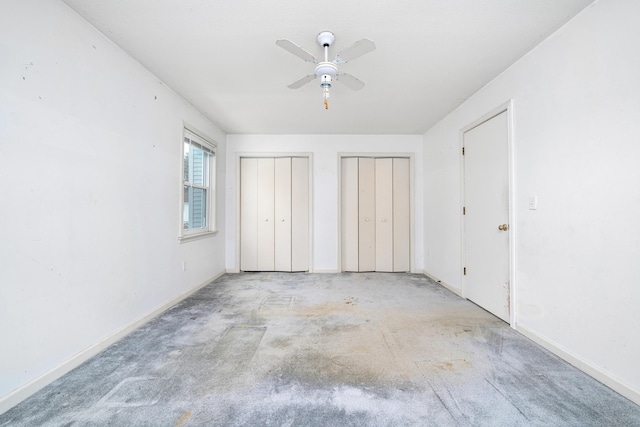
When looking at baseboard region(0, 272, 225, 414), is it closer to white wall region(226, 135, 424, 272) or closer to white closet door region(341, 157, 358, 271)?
white wall region(226, 135, 424, 272)

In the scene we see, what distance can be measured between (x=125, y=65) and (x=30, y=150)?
3.81 ft

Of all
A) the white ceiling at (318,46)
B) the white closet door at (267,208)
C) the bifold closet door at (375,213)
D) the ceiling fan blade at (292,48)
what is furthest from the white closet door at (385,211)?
the ceiling fan blade at (292,48)

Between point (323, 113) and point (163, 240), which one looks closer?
point (163, 240)

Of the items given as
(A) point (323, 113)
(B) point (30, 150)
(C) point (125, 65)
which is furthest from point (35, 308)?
(A) point (323, 113)

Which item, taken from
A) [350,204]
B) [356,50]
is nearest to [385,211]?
[350,204]

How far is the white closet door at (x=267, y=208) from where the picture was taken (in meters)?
4.71

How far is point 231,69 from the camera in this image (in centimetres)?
252

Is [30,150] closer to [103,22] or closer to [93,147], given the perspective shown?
[93,147]

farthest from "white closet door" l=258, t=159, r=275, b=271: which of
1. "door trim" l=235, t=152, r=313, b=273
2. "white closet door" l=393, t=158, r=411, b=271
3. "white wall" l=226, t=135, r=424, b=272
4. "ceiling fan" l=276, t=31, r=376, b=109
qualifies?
"ceiling fan" l=276, t=31, r=376, b=109

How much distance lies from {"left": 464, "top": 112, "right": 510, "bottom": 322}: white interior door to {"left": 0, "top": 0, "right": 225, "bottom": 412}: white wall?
136 inches

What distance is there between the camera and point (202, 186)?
3.96 meters

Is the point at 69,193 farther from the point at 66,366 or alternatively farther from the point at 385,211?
the point at 385,211

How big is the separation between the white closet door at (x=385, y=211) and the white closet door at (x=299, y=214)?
1.27m

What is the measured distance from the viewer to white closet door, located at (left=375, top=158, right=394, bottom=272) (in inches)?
186
